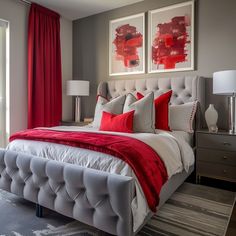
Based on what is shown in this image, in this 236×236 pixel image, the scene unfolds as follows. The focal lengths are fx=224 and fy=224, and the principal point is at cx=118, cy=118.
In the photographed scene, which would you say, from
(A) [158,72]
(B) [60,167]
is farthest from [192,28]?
(B) [60,167]

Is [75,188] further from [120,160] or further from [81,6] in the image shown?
[81,6]

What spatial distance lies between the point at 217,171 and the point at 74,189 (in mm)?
1792

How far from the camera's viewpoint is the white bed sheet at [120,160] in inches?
60.7

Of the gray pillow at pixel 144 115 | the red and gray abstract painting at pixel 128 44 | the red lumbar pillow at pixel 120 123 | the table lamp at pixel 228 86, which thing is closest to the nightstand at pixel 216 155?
the table lamp at pixel 228 86

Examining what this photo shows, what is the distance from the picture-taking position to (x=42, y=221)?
190 cm

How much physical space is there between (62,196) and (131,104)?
1324 mm

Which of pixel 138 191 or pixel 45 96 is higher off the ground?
pixel 45 96

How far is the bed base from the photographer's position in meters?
1.44

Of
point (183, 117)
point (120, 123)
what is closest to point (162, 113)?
point (183, 117)

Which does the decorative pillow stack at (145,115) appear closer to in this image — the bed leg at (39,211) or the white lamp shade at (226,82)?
the white lamp shade at (226,82)

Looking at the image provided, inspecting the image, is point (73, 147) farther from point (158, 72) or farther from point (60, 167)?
point (158, 72)

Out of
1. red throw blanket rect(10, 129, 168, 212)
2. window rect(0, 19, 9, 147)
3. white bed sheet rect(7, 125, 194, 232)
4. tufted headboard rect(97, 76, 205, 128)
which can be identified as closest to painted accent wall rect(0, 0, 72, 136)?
window rect(0, 19, 9, 147)

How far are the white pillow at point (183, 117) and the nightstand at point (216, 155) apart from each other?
0.19m

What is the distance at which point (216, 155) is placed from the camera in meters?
2.63
